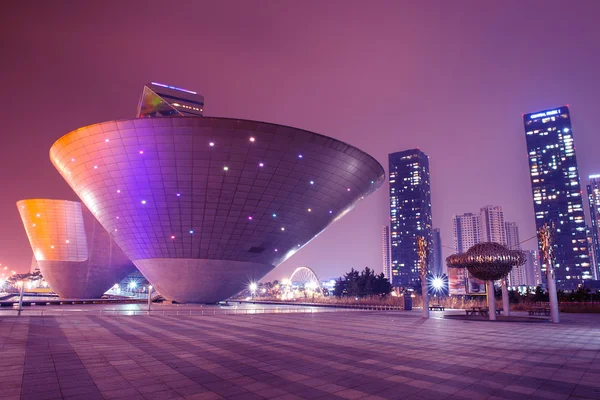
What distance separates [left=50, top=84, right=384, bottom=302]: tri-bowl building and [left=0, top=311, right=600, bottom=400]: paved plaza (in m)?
21.2

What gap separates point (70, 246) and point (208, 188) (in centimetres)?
4286

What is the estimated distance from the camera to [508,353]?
39.6 ft

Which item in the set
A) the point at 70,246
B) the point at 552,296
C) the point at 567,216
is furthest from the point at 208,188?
the point at 567,216

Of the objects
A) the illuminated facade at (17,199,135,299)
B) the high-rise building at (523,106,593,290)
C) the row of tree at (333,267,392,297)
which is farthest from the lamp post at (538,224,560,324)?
the high-rise building at (523,106,593,290)

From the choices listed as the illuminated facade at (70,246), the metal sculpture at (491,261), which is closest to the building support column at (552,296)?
the metal sculpture at (491,261)

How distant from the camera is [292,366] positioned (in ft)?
32.6

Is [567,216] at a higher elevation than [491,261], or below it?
higher

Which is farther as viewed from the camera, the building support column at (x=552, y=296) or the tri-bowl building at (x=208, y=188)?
the tri-bowl building at (x=208, y=188)

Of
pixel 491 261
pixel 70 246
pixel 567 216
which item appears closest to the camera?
pixel 491 261

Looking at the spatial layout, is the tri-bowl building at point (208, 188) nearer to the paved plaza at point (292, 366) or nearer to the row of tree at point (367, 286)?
the paved plaza at point (292, 366)

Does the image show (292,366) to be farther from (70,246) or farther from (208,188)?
(70,246)

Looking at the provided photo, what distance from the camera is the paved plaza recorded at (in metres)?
7.43

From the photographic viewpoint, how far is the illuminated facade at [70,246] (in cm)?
6444

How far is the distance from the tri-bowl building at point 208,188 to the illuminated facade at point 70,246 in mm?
26270
